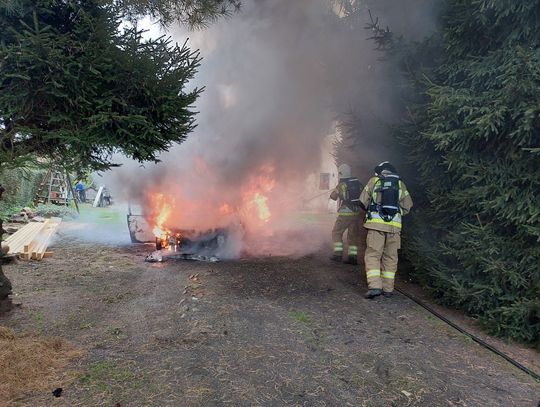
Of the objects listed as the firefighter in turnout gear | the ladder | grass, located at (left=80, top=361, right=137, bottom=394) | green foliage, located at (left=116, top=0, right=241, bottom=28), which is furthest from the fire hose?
the ladder

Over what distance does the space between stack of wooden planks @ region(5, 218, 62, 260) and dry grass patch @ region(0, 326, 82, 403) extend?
4336 mm

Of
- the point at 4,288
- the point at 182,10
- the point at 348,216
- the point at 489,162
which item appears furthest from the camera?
the point at 348,216

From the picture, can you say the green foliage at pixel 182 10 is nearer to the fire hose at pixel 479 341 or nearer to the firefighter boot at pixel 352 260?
the fire hose at pixel 479 341

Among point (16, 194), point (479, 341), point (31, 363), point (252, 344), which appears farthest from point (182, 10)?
point (16, 194)

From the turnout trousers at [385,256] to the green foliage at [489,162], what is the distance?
67 centimetres

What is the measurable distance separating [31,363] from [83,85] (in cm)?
247

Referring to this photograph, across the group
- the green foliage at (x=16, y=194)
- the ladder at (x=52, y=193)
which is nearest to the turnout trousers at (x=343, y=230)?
the green foliage at (x=16, y=194)

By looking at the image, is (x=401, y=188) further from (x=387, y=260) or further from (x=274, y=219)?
(x=274, y=219)

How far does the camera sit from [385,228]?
581 cm

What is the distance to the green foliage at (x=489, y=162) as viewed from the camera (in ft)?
12.9

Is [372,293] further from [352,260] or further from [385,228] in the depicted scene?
[352,260]

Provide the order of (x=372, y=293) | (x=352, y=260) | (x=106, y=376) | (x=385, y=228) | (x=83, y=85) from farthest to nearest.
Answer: (x=352, y=260), (x=385, y=228), (x=372, y=293), (x=106, y=376), (x=83, y=85)

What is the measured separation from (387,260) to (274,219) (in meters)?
8.68

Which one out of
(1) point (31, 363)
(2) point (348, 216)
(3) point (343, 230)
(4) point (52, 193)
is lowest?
(1) point (31, 363)
